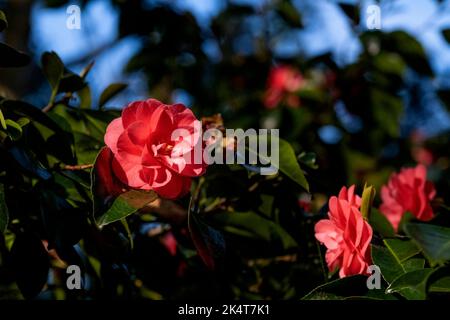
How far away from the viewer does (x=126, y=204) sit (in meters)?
0.74

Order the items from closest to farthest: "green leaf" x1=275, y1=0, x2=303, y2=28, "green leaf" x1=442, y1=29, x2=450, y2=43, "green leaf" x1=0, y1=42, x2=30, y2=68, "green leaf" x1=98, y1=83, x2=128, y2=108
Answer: "green leaf" x1=0, y1=42, x2=30, y2=68
"green leaf" x1=98, y1=83, x2=128, y2=108
"green leaf" x1=442, y1=29, x2=450, y2=43
"green leaf" x1=275, y1=0, x2=303, y2=28

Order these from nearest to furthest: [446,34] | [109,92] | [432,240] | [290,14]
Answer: [432,240], [109,92], [446,34], [290,14]

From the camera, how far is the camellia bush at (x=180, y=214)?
29.9 inches

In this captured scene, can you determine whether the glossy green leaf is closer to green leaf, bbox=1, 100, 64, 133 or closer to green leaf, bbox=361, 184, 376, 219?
green leaf, bbox=361, 184, 376, 219

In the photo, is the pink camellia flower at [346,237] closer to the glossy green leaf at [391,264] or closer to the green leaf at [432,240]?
the glossy green leaf at [391,264]

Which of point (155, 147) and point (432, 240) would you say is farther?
point (155, 147)

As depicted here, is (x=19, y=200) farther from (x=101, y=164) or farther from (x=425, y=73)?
(x=425, y=73)

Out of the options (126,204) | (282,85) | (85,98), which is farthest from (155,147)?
(282,85)

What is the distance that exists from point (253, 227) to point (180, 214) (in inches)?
4.7

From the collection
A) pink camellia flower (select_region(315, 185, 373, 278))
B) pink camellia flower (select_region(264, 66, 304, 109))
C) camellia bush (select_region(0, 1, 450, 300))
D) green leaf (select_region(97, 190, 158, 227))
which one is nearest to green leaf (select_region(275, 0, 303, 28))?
pink camellia flower (select_region(264, 66, 304, 109))

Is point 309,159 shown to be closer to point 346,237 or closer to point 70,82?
point 346,237

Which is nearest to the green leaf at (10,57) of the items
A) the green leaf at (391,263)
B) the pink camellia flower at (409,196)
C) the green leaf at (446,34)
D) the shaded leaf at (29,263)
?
the shaded leaf at (29,263)

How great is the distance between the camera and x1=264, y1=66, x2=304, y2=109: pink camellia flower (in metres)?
2.23
